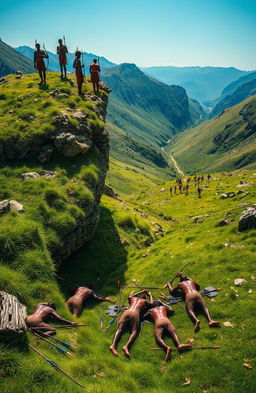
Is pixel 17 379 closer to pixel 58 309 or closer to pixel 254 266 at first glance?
pixel 58 309

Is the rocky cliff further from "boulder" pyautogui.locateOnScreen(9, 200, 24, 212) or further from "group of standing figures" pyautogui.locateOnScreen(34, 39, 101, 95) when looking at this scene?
"group of standing figures" pyautogui.locateOnScreen(34, 39, 101, 95)

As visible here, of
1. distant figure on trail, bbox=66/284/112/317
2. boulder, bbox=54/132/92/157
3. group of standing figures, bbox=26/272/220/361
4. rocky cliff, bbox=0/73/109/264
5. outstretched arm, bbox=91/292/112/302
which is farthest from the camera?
boulder, bbox=54/132/92/157

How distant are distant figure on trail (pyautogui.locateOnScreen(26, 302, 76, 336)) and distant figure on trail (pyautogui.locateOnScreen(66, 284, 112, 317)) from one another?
2.43 metres

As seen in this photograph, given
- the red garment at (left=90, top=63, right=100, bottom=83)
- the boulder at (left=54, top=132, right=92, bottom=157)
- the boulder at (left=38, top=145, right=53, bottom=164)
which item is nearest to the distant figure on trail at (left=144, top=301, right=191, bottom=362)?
the boulder at (left=54, top=132, right=92, bottom=157)

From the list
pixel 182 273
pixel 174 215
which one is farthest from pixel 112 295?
pixel 174 215

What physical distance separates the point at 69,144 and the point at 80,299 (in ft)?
49.5

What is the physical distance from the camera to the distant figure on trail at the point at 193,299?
14260 millimetres

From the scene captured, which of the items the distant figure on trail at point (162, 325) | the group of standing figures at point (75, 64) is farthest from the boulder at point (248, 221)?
the group of standing figures at point (75, 64)

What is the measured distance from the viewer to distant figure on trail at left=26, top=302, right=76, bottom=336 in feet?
40.5

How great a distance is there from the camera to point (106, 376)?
1145 cm

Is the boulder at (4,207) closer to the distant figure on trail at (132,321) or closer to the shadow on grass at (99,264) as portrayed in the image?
the shadow on grass at (99,264)

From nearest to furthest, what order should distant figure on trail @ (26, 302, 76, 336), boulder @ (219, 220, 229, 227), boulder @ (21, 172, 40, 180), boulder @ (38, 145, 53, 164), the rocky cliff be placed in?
distant figure on trail @ (26, 302, 76, 336) < the rocky cliff < boulder @ (21, 172, 40, 180) < boulder @ (219, 220, 229, 227) < boulder @ (38, 145, 53, 164)

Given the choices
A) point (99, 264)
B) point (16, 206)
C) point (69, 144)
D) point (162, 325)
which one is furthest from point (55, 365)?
point (69, 144)

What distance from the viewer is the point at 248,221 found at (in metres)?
21.1
